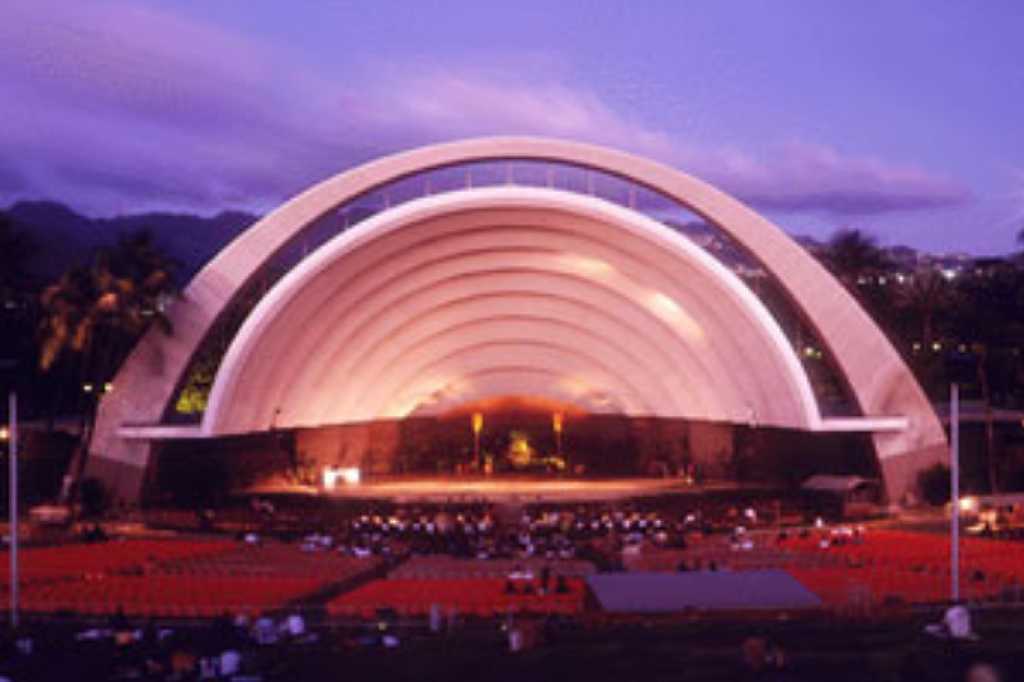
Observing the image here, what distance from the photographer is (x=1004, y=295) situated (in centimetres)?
6266

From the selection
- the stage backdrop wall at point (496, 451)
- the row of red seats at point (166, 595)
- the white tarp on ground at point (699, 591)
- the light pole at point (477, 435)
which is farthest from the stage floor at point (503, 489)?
the white tarp on ground at point (699, 591)

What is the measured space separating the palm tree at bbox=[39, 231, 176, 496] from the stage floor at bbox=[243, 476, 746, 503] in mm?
9429

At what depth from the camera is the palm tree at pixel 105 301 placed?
41.7 m

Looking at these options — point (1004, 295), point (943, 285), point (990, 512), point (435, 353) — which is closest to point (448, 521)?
point (990, 512)

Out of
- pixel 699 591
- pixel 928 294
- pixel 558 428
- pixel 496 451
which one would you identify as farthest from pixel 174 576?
pixel 496 451

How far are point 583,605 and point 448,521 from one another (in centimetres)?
1833

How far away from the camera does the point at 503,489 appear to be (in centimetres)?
5675

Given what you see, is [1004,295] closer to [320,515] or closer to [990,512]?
[990,512]

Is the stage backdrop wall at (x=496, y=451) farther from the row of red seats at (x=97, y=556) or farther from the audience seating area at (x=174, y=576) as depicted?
the audience seating area at (x=174, y=576)

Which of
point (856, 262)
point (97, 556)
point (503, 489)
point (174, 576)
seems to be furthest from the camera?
point (856, 262)

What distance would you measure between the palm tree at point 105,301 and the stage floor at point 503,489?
9.43 m

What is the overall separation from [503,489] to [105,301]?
21387 mm

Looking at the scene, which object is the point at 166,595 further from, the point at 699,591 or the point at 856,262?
the point at 856,262

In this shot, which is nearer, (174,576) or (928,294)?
(174,576)
